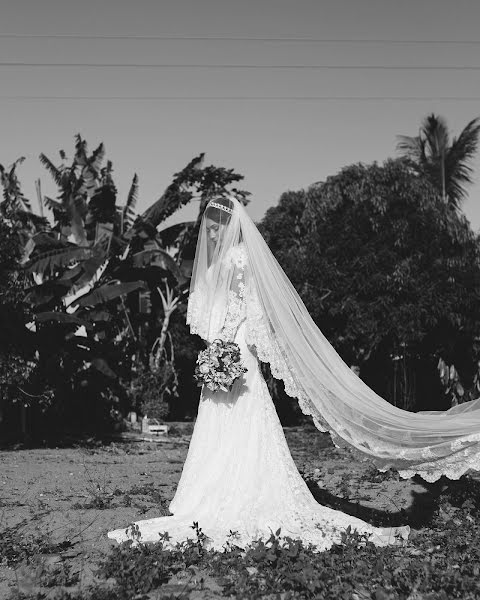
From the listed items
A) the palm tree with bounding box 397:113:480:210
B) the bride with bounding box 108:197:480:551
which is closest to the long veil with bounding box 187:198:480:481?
the bride with bounding box 108:197:480:551

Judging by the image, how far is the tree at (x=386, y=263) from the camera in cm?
1869

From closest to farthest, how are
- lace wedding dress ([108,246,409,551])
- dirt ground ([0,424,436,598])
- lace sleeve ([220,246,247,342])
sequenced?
lace wedding dress ([108,246,409,551])
dirt ground ([0,424,436,598])
lace sleeve ([220,246,247,342])

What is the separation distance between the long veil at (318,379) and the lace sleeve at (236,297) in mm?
44

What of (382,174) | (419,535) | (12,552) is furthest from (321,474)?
(382,174)

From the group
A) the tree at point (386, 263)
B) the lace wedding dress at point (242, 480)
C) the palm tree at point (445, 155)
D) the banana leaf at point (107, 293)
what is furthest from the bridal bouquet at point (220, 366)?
the palm tree at point (445, 155)

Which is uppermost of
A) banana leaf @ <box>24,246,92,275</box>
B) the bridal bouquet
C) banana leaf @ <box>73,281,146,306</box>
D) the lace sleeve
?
banana leaf @ <box>24,246,92,275</box>

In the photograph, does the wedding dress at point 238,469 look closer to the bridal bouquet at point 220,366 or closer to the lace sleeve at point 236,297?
the lace sleeve at point 236,297

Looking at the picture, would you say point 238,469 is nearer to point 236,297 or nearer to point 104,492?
point 236,297

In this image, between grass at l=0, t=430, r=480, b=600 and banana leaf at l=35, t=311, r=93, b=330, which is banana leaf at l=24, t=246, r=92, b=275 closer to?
banana leaf at l=35, t=311, r=93, b=330

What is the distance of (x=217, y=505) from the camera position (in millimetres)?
5844

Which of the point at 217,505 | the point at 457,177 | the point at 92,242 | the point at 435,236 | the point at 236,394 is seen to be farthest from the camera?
the point at 457,177

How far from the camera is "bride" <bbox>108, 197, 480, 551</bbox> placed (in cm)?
557

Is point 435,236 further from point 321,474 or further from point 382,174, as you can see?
point 321,474

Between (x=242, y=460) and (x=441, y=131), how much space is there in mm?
25751
